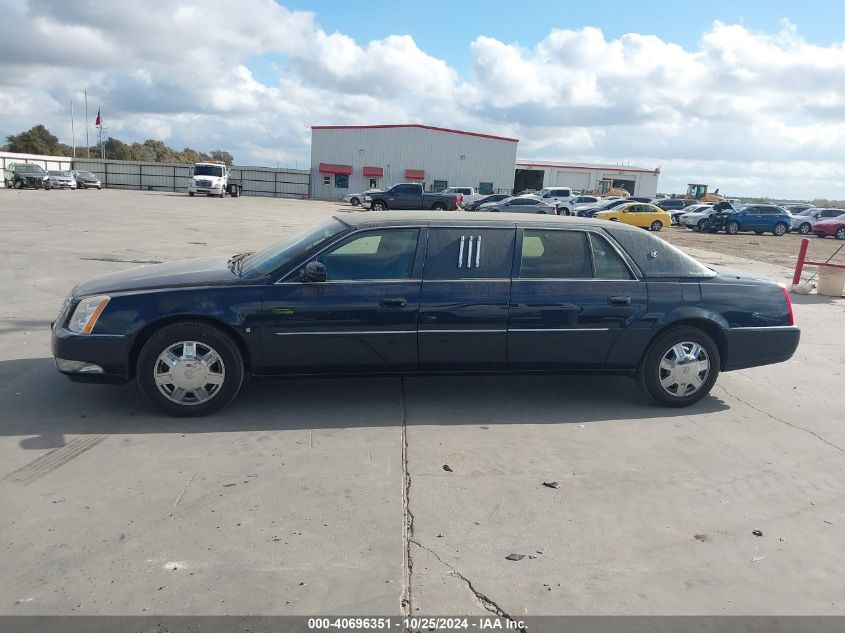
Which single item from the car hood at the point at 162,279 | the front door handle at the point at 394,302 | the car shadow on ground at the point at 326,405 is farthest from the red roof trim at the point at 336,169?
the front door handle at the point at 394,302

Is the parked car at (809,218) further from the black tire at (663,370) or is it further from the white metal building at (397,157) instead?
the black tire at (663,370)

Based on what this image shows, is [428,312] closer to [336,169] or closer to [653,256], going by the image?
[653,256]

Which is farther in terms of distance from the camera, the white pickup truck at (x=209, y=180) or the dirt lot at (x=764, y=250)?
the white pickup truck at (x=209, y=180)

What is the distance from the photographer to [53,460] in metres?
4.25

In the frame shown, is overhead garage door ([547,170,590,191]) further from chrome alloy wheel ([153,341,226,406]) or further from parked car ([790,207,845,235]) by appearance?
chrome alloy wheel ([153,341,226,406])

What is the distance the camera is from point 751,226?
34.7 m

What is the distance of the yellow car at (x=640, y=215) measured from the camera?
34.6 metres

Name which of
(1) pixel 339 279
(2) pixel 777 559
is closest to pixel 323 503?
(1) pixel 339 279

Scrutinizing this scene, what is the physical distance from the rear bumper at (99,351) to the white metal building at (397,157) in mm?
55753

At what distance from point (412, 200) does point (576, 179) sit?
45.1 meters

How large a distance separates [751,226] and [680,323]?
33.1m

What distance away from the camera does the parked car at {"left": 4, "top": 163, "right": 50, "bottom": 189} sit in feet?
150

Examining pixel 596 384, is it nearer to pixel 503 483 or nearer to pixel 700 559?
pixel 503 483

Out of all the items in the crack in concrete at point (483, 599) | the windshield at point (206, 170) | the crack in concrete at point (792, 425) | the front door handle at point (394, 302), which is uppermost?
the windshield at point (206, 170)
